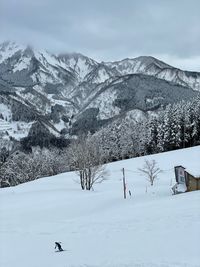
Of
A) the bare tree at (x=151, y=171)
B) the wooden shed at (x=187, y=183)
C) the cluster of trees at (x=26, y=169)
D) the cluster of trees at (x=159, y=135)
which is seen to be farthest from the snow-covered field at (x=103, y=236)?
the cluster of trees at (x=159, y=135)

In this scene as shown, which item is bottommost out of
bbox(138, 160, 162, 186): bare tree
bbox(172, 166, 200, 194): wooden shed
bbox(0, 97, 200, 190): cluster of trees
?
bbox(172, 166, 200, 194): wooden shed

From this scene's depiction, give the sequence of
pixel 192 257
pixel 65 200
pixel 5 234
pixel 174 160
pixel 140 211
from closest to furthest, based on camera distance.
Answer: pixel 192 257
pixel 5 234
pixel 140 211
pixel 65 200
pixel 174 160

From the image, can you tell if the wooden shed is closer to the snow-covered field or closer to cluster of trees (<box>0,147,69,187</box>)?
the snow-covered field

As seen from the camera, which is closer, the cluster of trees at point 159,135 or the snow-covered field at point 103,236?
the snow-covered field at point 103,236

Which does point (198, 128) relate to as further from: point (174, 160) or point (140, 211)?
point (140, 211)

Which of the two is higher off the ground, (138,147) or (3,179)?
(138,147)

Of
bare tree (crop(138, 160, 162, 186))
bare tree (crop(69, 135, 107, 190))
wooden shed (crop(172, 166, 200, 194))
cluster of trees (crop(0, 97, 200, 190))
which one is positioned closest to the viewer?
wooden shed (crop(172, 166, 200, 194))

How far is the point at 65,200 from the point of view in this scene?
41.5m

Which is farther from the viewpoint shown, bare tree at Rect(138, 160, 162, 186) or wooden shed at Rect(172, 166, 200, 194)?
bare tree at Rect(138, 160, 162, 186)

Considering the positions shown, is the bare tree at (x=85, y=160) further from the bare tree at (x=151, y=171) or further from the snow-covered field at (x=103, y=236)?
the snow-covered field at (x=103, y=236)

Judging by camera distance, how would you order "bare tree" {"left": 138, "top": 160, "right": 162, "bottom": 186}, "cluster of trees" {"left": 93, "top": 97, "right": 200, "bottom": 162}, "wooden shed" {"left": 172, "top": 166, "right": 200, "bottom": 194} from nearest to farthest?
"wooden shed" {"left": 172, "top": 166, "right": 200, "bottom": 194}
"bare tree" {"left": 138, "top": 160, "right": 162, "bottom": 186}
"cluster of trees" {"left": 93, "top": 97, "right": 200, "bottom": 162}

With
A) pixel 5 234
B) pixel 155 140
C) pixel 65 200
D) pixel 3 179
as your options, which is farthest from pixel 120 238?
pixel 155 140

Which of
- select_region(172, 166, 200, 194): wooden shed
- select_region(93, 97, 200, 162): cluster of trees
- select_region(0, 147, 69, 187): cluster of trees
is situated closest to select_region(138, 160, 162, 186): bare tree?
select_region(172, 166, 200, 194): wooden shed

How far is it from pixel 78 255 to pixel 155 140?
92.3 metres
